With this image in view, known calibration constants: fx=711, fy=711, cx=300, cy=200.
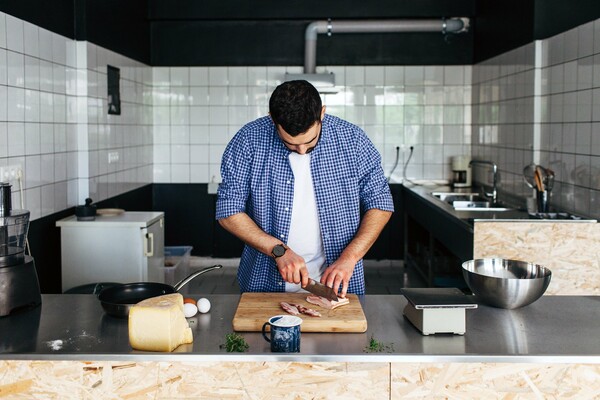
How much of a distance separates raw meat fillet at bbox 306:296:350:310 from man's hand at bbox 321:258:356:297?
0.17 feet

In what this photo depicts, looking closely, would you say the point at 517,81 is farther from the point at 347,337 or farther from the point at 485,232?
the point at 347,337

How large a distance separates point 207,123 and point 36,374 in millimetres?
5417

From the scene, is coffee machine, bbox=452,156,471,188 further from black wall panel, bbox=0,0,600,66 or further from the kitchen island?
the kitchen island

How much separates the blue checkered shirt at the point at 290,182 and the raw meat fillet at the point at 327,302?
16.7 inches

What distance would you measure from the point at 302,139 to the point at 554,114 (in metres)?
2.92

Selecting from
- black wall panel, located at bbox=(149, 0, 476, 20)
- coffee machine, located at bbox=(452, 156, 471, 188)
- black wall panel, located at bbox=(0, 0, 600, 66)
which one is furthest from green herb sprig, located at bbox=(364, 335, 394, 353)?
black wall panel, located at bbox=(149, 0, 476, 20)

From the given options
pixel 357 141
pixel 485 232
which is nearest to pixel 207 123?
pixel 485 232

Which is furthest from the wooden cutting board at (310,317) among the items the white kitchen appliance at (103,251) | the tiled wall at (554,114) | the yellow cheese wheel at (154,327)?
the tiled wall at (554,114)

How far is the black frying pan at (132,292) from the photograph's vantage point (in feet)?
7.87

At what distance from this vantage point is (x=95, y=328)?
2.29 metres

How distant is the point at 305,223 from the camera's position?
2.89m

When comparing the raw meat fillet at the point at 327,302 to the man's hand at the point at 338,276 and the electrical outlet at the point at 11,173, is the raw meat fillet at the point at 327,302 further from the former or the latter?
the electrical outlet at the point at 11,173

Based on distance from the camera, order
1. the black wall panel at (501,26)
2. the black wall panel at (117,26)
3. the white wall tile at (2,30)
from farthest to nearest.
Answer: the black wall panel at (501,26), the black wall panel at (117,26), the white wall tile at (2,30)

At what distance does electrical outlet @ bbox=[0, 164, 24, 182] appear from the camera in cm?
389
